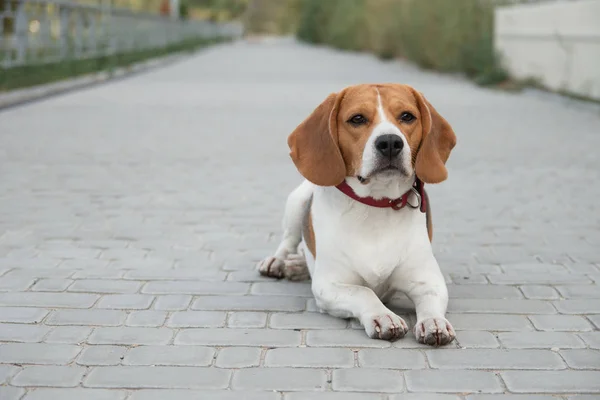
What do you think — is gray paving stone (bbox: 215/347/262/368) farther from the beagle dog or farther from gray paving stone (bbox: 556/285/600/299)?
gray paving stone (bbox: 556/285/600/299)

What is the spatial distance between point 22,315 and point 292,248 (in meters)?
1.65

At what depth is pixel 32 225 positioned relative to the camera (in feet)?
20.5

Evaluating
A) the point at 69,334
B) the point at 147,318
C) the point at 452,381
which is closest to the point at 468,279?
the point at 452,381

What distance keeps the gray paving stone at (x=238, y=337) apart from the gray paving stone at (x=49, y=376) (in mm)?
529

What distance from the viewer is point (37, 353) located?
3666 mm

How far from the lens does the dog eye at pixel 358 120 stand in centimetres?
391

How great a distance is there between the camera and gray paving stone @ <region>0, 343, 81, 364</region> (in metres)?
3.58

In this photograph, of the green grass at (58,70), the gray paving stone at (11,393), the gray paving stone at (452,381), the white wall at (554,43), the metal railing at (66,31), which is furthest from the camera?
the metal railing at (66,31)

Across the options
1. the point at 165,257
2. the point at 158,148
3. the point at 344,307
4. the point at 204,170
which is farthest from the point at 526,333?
the point at 158,148

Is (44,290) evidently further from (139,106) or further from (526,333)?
(139,106)

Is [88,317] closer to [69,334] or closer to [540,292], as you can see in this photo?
[69,334]

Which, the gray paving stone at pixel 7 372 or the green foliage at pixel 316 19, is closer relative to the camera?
the gray paving stone at pixel 7 372

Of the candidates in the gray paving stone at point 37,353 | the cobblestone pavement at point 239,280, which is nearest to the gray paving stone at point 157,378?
the cobblestone pavement at point 239,280

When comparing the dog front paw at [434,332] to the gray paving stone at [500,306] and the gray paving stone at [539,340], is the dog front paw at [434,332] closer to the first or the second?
the gray paving stone at [539,340]
